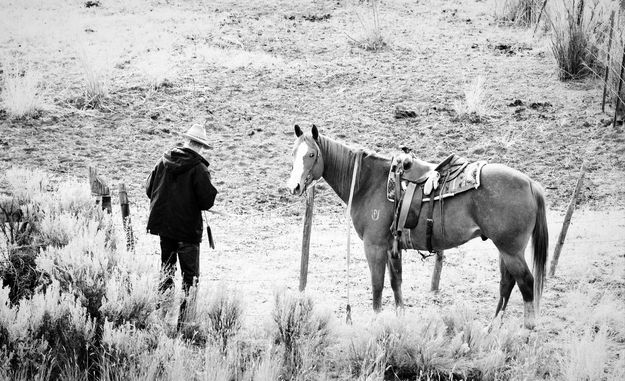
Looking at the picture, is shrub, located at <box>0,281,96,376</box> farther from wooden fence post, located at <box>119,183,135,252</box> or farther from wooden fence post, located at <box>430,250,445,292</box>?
wooden fence post, located at <box>430,250,445,292</box>

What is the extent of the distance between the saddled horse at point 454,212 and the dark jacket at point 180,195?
0.97 m

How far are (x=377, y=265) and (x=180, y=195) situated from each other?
2229mm

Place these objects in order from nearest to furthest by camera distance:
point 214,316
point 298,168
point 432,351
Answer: point 432,351 → point 214,316 → point 298,168

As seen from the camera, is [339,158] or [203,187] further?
[339,158]

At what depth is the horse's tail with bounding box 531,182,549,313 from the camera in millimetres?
5643

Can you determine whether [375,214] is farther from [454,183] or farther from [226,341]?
[226,341]

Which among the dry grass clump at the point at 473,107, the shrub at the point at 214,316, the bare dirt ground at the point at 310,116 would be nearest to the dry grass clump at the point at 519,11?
the bare dirt ground at the point at 310,116

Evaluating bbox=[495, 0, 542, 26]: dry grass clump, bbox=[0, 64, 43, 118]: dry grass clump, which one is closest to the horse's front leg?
bbox=[0, 64, 43, 118]: dry grass clump

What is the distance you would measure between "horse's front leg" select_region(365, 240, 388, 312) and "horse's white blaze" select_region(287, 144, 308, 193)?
1028 millimetres

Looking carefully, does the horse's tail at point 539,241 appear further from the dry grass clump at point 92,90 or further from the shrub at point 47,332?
the dry grass clump at point 92,90

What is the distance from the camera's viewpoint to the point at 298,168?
5898 mm

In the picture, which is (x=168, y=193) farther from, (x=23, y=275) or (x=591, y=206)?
(x=591, y=206)

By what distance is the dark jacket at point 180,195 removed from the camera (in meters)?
5.56

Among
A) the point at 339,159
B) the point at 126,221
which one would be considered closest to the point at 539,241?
the point at 339,159
